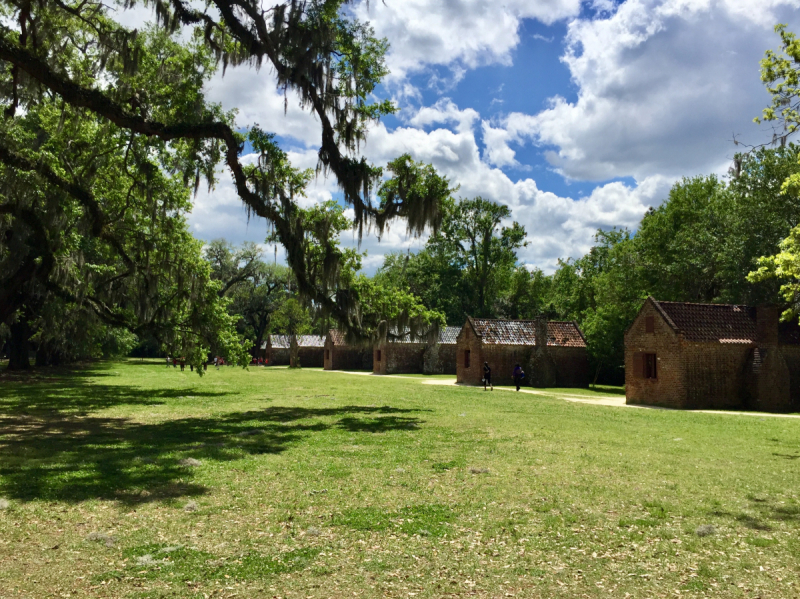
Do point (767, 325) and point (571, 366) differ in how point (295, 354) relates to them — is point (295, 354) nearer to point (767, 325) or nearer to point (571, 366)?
point (571, 366)

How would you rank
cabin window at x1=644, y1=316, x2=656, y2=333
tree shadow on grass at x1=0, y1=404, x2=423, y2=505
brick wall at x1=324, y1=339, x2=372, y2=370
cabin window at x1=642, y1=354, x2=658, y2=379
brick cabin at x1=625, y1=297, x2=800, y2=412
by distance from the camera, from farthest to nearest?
brick wall at x1=324, y1=339, x2=372, y2=370, cabin window at x1=642, y1=354, x2=658, y2=379, cabin window at x1=644, y1=316, x2=656, y2=333, brick cabin at x1=625, y1=297, x2=800, y2=412, tree shadow on grass at x1=0, y1=404, x2=423, y2=505

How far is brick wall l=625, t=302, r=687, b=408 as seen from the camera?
24.3 meters

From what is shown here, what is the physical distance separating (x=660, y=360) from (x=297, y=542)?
22.7 meters

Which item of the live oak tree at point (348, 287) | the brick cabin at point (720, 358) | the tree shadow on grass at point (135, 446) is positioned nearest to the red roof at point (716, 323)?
the brick cabin at point (720, 358)

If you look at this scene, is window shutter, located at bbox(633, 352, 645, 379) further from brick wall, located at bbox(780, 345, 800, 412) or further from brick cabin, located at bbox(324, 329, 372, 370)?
brick cabin, located at bbox(324, 329, 372, 370)

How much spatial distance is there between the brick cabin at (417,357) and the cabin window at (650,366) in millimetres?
25707

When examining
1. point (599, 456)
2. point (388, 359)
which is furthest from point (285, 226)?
point (388, 359)

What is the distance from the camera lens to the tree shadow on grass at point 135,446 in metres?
7.61

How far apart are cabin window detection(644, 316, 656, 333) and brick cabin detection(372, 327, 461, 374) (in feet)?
85.4

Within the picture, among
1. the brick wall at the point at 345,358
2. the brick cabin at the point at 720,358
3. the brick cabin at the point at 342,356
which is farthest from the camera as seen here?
the brick wall at the point at 345,358

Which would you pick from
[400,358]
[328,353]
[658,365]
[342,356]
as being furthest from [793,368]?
[328,353]

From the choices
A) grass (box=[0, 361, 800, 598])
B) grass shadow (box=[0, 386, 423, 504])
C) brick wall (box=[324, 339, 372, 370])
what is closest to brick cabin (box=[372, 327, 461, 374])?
brick wall (box=[324, 339, 372, 370])

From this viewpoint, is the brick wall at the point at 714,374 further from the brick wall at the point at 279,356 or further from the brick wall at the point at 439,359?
the brick wall at the point at 279,356

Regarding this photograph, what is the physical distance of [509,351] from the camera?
127 ft
